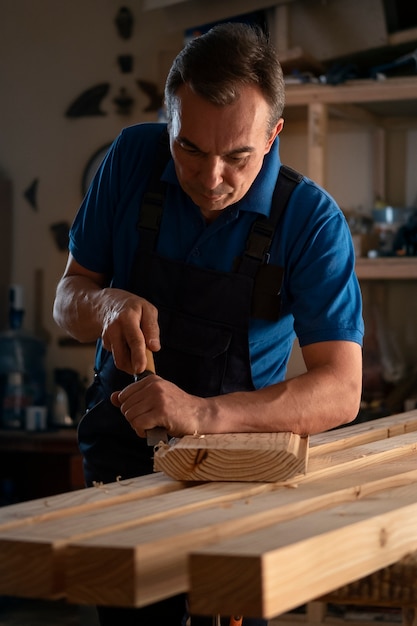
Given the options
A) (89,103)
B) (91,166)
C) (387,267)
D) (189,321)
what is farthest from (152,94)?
(189,321)

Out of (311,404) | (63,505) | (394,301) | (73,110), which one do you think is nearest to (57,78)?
(73,110)

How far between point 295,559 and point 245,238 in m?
1.15

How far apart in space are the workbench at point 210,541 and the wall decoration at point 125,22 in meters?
3.71

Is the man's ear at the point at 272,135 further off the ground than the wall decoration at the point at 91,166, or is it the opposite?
the man's ear at the point at 272,135

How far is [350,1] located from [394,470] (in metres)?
3.04

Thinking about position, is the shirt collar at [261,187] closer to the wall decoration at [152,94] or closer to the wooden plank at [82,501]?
the wooden plank at [82,501]

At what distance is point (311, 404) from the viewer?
1980 mm

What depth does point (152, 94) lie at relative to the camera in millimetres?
4938

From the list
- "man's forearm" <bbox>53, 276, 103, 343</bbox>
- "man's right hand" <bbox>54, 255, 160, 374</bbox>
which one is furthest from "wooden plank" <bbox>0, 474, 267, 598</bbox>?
"man's forearm" <bbox>53, 276, 103, 343</bbox>

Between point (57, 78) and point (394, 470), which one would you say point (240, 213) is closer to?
point (394, 470)

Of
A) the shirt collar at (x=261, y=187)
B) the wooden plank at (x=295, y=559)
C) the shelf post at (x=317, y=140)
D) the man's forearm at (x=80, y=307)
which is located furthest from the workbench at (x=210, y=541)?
the shelf post at (x=317, y=140)

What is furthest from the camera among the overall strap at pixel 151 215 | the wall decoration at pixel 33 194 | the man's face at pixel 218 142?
the wall decoration at pixel 33 194

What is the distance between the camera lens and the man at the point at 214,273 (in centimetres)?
195

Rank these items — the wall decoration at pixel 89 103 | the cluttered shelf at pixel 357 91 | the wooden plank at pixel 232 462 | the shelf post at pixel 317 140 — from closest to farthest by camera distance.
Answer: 1. the wooden plank at pixel 232 462
2. the cluttered shelf at pixel 357 91
3. the shelf post at pixel 317 140
4. the wall decoration at pixel 89 103
